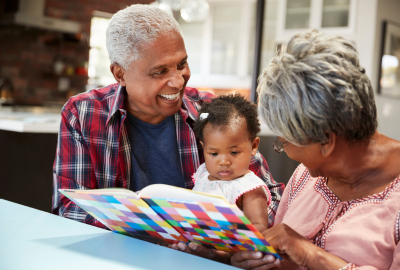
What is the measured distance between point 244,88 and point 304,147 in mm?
5713

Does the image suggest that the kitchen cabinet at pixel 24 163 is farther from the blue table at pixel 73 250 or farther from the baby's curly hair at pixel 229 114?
the blue table at pixel 73 250

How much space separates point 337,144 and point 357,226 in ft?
0.68

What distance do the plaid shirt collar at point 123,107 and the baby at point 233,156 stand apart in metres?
0.32

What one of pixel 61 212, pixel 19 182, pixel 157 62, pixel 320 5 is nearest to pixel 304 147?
pixel 157 62

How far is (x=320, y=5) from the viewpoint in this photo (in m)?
5.43

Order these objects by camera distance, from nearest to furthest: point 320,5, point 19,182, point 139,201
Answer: point 139,201
point 19,182
point 320,5

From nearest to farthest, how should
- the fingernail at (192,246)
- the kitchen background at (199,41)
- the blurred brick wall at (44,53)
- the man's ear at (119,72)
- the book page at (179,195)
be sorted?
the book page at (179,195), the fingernail at (192,246), the man's ear at (119,72), the kitchen background at (199,41), the blurred brick wall at (44,53)

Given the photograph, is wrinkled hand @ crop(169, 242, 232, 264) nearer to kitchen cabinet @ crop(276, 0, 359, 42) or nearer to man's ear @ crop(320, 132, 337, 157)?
man's ear @ crop(320, 132, 337, 157)

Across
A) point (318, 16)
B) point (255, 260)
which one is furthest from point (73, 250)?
point (318, 16)

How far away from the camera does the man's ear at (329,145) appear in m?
0.93

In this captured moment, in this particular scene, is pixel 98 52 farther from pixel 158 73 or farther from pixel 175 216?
pixel 175 216

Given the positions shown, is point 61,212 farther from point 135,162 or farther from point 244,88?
point 244,88

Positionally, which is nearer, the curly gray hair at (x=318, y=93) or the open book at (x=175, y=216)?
the open book at (x=175, y=216)

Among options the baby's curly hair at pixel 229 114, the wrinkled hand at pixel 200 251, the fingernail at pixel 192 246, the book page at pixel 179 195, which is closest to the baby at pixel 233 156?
the baby's curly hair at pixel 229 114
